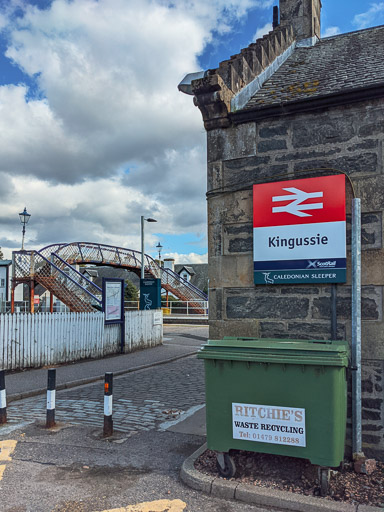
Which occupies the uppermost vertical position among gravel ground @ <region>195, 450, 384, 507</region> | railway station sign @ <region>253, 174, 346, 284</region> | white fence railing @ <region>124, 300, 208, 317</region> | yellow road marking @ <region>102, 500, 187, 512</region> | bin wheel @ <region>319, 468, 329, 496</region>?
railway station sign @ <region>253, 174, 346, 284</region>

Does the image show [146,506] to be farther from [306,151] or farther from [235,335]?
[306,151]

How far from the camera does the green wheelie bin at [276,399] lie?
389 centimetres

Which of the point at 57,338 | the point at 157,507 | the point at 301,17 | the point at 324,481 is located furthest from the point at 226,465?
the point at 301,17

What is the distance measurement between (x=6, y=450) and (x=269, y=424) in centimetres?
327

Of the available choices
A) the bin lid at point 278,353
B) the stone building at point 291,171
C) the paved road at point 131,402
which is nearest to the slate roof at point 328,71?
the stone building at point 291,171

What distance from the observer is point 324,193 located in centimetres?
511

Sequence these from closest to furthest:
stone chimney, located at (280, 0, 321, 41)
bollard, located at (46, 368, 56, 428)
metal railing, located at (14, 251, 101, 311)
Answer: bollard, located at (46, 368, 56, 428), stone chimney, located at (280, 0, 321, 41), metal railing, located at (14, 251, 101, 311)

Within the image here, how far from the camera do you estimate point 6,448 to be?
543 cm

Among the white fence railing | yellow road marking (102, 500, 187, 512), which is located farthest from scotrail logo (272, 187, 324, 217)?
the white fence railing

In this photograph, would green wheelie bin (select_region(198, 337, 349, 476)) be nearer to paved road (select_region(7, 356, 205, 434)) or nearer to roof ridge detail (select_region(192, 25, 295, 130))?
paved road (select_region(7, 356, 205, 434))

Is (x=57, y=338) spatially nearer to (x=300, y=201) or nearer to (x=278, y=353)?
(x=300, y=201)

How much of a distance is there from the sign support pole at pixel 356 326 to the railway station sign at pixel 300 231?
205 millimetres

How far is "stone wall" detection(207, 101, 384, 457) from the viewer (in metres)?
4.84

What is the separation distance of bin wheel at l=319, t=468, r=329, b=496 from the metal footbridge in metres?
11.3
